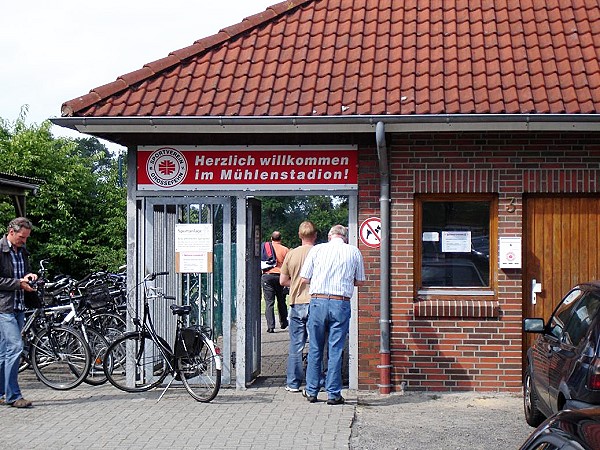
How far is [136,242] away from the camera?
11.1 m

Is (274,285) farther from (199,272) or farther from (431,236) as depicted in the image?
(431,236)

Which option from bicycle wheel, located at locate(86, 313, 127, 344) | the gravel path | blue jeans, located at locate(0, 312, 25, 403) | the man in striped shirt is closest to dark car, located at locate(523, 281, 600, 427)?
the gravel path

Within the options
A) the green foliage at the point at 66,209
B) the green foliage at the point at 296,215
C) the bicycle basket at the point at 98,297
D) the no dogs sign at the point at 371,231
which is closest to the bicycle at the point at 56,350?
the bicycle basket at the point at 98,297

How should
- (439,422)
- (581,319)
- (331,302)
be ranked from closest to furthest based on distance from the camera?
1. (581,319)
2. (439,422)
3. (331,302)

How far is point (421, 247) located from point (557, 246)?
147cm

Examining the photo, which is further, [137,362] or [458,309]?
[137,362]

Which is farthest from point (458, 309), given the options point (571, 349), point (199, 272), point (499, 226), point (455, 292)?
point (571, 349)

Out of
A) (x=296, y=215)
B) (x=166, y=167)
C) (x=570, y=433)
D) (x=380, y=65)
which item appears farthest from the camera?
(x=296, y=215)

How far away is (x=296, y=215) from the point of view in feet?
120

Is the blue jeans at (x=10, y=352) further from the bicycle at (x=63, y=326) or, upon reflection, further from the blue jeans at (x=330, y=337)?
the blue jeans at (x=330, y=337)

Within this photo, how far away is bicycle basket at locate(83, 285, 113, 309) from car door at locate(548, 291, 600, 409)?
621 cm

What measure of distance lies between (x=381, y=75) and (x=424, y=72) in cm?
48

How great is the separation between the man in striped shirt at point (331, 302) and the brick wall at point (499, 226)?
2.83 ft

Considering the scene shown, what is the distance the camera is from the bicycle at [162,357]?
1032 centimetres
